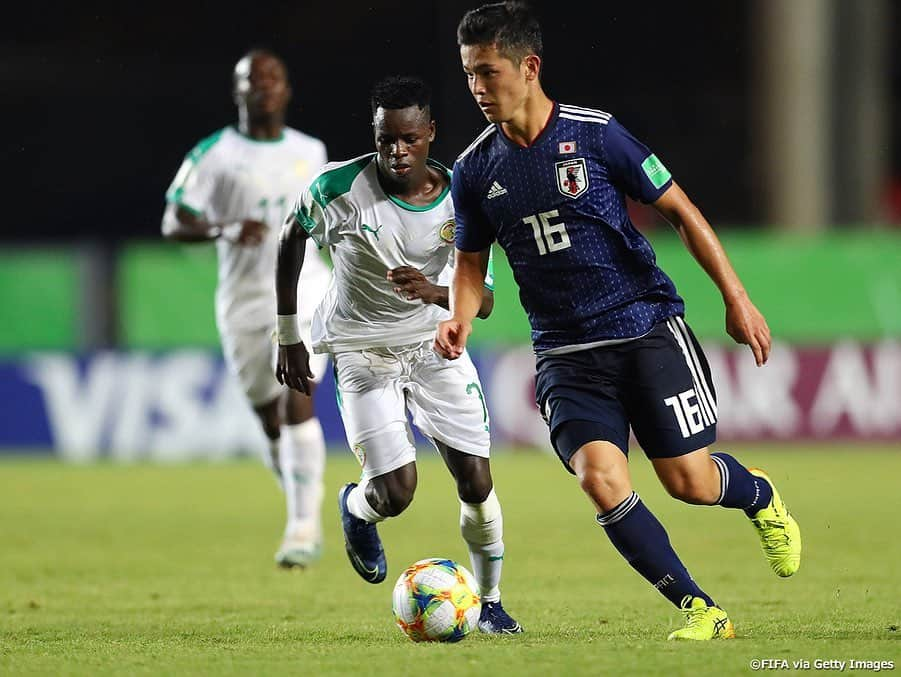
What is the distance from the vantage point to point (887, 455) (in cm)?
1485

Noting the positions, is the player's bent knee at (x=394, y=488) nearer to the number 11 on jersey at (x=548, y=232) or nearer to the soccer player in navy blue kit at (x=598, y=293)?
the soccer player in navy blue kit at (x=598, y=293)

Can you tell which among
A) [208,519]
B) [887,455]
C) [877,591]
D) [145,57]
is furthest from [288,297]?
[145,57]

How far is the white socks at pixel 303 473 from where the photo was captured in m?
8.70

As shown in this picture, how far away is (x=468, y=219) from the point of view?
6.01 meters

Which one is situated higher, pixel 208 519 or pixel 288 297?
pixel 288 297

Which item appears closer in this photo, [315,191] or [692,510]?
[315,191]

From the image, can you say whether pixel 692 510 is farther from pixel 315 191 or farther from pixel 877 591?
pixel 315 191

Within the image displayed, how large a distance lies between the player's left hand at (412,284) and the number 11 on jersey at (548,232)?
657 mm

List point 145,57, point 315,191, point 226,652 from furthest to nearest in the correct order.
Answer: point 145,57
point 315,191
point 226,652

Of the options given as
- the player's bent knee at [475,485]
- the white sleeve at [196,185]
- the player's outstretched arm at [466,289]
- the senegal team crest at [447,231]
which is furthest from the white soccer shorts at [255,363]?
the player's outstretched arm at [466,289]

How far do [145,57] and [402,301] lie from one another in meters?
21.8

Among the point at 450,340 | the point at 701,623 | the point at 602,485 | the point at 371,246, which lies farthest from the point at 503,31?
the point at 701,623

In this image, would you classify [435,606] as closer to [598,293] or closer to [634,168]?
[598,293]

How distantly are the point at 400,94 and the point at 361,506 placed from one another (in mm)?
1694
